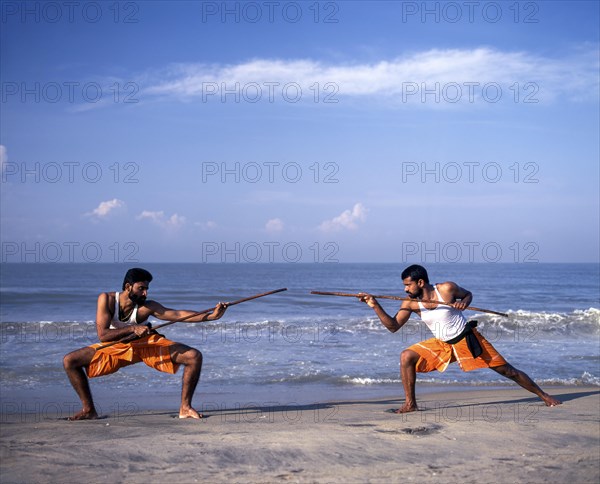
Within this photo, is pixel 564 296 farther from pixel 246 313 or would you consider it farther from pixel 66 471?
pixel 66 471

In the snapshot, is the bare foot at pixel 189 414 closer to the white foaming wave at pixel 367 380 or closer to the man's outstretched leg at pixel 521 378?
the man's outstretched leg at pixel 521 378

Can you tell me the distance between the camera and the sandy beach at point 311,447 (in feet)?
12.3

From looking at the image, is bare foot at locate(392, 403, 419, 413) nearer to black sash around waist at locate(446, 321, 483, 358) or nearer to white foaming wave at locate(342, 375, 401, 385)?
black sash around waist at locate(446, 321, 483, 358)

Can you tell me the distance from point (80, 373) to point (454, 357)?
3.22 meters

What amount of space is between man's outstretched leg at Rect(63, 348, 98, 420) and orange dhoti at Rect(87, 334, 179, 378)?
5 cm

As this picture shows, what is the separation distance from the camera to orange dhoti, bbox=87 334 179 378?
539 cm

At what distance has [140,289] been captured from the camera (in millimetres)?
5391

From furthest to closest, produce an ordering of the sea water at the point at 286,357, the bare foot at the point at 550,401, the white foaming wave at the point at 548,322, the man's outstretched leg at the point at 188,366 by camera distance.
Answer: the white foaming wave at the point at 548,322 → the sea water at the point at 286,357 → the bare foot at the point at 550,401 → the man's outstretched leg at the point at 188,366

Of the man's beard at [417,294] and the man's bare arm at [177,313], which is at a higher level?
the man's beard at [417,294]

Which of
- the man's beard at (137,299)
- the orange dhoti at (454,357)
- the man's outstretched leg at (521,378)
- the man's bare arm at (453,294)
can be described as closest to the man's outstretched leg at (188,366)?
the man's beard at (137,299)

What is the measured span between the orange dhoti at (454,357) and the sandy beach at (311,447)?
0.42 meters

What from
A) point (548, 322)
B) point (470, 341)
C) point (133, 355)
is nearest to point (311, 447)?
point (133, 355)

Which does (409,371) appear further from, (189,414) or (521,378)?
(189,414)

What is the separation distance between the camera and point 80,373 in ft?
17.6
